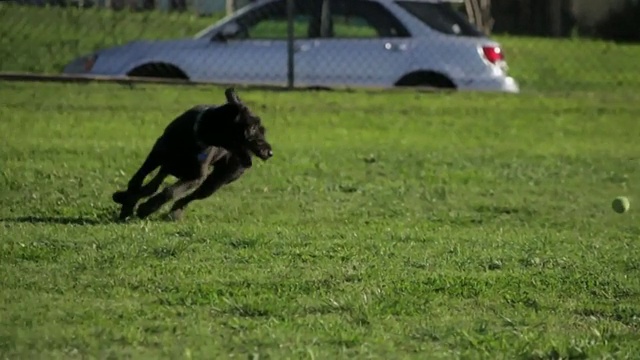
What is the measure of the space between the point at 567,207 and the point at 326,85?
6950 millimetres

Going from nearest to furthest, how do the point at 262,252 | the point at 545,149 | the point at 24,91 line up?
the point at 262,252, the point at 545,149, the point at 24,91

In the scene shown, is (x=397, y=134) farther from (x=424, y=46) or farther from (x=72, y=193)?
(x=72, y=193)

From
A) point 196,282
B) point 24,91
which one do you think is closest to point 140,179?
point 196,282

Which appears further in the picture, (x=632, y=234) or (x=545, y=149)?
(x=545, y=149)

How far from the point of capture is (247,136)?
28.8ft

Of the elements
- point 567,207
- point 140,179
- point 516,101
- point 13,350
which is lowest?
point 516,101

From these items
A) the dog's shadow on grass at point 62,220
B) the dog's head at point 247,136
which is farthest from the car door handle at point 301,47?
the dog's shadow on grass at point 62,220

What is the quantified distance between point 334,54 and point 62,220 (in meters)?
8.69

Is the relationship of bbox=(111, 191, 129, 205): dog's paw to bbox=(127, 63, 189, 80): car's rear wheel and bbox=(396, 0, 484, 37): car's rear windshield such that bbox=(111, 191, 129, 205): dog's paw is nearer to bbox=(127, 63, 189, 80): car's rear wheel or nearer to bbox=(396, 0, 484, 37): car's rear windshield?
bbox=(127, 63, 189, 80): car's rear wheel

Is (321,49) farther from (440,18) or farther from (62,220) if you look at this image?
(62,220)

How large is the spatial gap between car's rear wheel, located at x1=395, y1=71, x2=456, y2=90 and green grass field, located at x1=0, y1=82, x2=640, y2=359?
220 centimetres

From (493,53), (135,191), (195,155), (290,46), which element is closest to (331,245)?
(195,155)

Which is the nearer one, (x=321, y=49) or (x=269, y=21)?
(x=321, y=49)

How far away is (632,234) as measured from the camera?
8.71m
